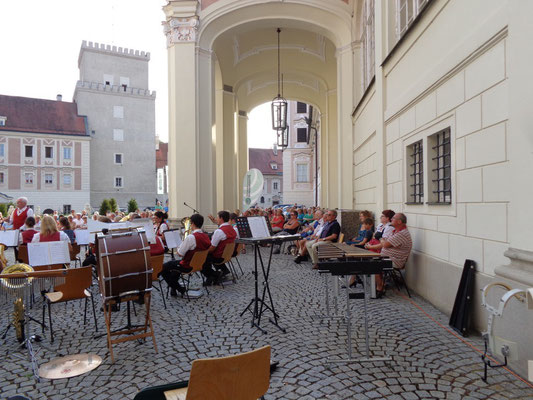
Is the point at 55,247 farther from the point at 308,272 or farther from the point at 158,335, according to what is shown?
the point at 308,272

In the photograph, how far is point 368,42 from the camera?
441 inches

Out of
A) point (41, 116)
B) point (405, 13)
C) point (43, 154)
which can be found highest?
point (41, 116)

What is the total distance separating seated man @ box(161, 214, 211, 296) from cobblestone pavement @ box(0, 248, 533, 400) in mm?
522

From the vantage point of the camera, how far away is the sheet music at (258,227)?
4.99m

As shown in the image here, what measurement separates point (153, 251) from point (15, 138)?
46.1 meters

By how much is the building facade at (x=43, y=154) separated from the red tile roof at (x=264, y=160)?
101 ft

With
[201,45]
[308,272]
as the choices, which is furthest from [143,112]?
[308,272]

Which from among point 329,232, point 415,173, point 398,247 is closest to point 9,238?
point 329,232

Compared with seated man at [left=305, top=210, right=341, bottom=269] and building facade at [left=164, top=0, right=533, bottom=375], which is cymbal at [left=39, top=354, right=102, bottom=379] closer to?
building facade at [left=164, top=0, right=533, bottom=375]

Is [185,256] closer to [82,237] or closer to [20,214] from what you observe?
[82,237]

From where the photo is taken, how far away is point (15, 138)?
43719mm

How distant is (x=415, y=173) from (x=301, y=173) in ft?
108

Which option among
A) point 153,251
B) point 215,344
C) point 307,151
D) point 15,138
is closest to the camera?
point 215,344

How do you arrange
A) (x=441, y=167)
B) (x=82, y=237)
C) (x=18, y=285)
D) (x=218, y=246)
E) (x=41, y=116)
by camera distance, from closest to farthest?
(x=18, y=285) < (x=441, y=167) < (x=218, y=246) < (x=82, y=237) < (x=41, y=116)
